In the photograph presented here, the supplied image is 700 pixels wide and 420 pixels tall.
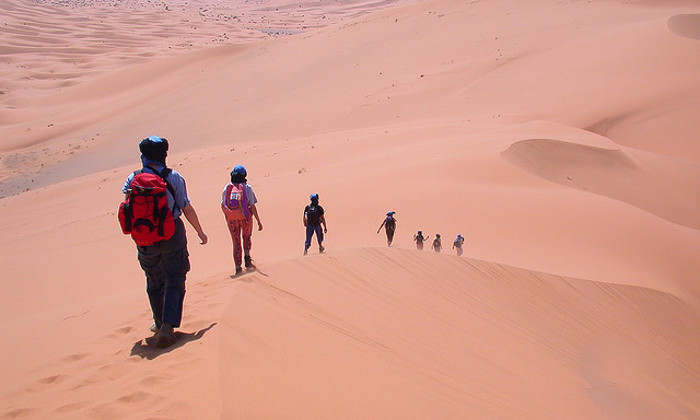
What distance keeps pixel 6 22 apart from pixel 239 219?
236 ft

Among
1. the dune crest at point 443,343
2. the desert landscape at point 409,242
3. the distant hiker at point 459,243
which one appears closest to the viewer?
the dune crest at point 443,343

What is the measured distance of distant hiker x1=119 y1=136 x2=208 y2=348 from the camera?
161 inches

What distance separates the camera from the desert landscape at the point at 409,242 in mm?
3969

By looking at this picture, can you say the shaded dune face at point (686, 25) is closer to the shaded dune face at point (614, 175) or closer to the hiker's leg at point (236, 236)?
the shaded dune face at point (614, 175)

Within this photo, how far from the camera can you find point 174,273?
450cm

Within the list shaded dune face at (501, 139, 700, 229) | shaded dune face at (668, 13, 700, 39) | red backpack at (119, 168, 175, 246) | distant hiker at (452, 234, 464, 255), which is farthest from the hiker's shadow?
shaded dune face at (668, 13, 700, 39)

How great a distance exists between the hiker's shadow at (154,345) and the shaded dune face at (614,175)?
33.6ft

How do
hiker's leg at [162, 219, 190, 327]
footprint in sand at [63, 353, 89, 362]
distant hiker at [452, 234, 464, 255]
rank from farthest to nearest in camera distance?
→ distant hiker at [452, 234, 464, 255] → hiker's leg at [162, 219, 190, 327] → footprint in sand at [63, 353, 89, 362]

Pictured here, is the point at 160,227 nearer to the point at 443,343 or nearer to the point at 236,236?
the point at 236,236

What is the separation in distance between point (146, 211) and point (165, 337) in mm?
1039

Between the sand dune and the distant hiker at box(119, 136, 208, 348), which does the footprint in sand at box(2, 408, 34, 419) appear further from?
the distant hiker at box(119, 136, 208, 348)

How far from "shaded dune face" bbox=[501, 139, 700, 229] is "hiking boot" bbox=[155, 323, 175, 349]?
1037 centimetres

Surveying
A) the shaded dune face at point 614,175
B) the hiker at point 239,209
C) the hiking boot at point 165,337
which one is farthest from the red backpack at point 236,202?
the shaded dune face at point 614,175

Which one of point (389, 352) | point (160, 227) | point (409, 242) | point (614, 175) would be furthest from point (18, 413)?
point (614, 175)
